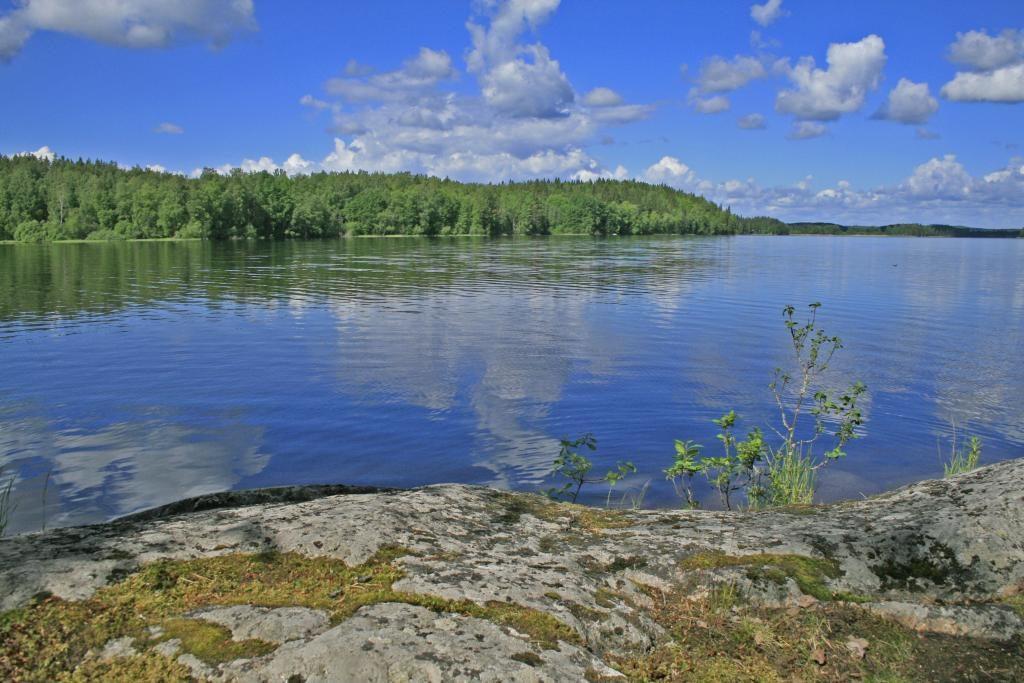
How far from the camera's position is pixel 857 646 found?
3945 millimetres

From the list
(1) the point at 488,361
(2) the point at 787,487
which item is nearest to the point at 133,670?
(2) the point at 787,487

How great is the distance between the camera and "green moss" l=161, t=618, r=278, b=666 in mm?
3141

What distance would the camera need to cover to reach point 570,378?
811 inches

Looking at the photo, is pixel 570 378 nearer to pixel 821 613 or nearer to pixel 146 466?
pixel 146 466

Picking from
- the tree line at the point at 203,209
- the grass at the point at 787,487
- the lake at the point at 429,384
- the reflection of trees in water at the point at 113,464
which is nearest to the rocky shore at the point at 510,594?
the grass at the point at 787,487

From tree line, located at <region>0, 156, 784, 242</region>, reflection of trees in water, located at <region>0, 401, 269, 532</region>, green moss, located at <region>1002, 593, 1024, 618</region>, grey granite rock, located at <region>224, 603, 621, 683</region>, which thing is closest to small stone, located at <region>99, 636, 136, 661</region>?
grey granite rock, located at <region>224, 603, 621, 683</region>

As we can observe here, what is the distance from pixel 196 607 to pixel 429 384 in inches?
638

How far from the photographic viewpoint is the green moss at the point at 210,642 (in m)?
3.14

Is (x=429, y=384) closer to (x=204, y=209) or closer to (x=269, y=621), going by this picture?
(x=269, y=621)

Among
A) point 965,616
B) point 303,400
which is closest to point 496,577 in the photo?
point 965,616

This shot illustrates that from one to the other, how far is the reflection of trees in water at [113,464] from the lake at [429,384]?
58 mm

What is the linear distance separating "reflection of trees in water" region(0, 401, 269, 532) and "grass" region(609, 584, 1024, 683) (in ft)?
31.7

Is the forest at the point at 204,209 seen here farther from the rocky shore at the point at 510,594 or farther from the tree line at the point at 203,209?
the rocky shore at the point at 510,594

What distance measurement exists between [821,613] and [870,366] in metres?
21.0
